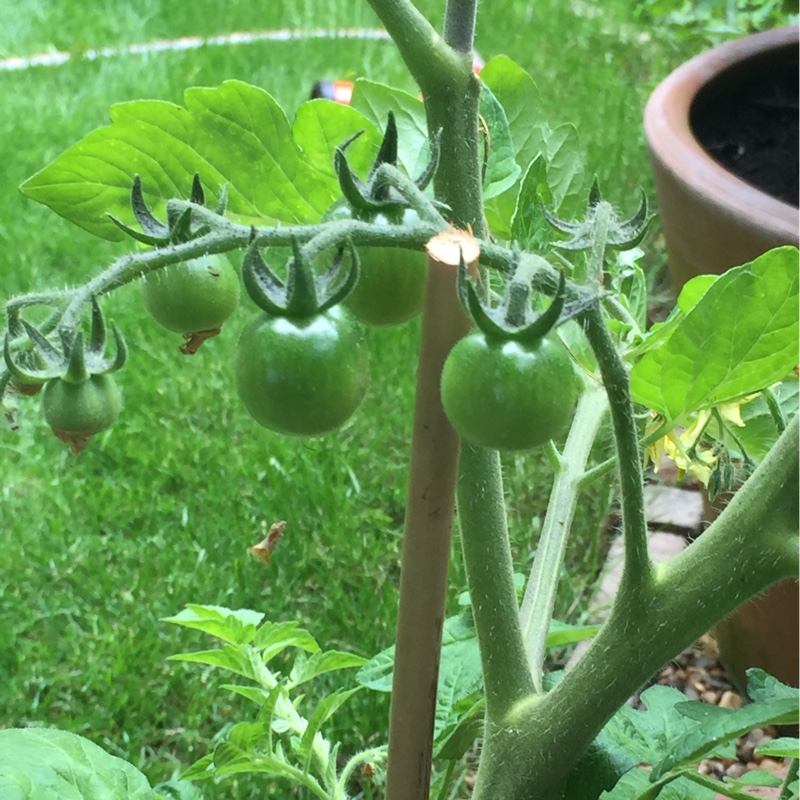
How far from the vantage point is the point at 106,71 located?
2.79 m

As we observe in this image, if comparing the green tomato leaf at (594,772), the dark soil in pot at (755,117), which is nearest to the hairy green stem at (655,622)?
the green tomato leaf at (594,772)

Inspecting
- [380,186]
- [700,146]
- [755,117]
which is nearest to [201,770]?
[380,186]

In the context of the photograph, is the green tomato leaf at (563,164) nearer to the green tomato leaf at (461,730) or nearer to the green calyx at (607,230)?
the green calyx at (607,230)

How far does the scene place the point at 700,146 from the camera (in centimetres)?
137

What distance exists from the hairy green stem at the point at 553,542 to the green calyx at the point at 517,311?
0.34 meters

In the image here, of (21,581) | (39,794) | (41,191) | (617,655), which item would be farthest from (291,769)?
(21,581)

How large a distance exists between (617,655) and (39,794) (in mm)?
401

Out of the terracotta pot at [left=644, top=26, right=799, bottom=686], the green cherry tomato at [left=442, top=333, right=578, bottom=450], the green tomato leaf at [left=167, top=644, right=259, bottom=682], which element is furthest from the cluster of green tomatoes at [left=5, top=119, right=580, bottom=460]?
the terracotta pot at [left=644, top=26, right=799, bottom=686]

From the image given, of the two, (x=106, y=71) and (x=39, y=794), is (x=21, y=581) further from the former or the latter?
(x=106, y=71)

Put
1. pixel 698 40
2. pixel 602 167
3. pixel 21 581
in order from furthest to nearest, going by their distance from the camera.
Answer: pixel 698 40, pixel 602 167, pixel 21 581

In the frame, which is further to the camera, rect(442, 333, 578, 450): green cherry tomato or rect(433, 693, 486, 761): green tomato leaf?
rect(433, 693, 486, 761): green tomato leaf

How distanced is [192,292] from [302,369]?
0.11 m

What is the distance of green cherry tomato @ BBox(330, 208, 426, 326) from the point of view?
492 mm

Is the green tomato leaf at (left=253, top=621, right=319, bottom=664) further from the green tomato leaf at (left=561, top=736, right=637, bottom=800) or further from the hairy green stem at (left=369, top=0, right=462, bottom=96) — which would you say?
the hairy green stem at (left=369, top=0, right=462, bottom=96)
